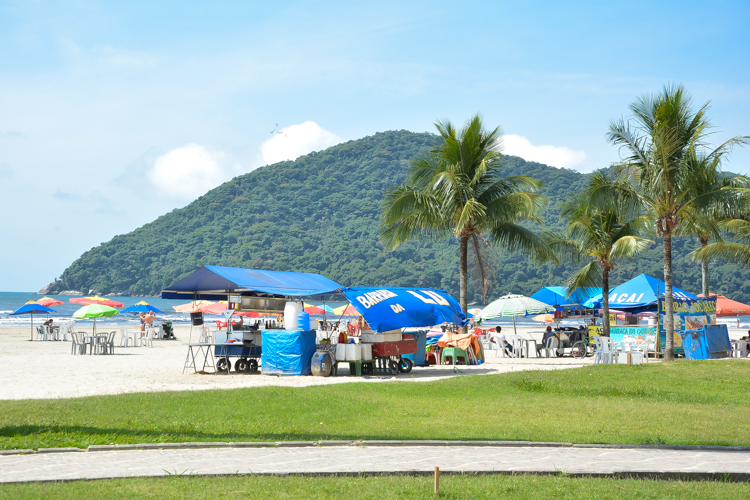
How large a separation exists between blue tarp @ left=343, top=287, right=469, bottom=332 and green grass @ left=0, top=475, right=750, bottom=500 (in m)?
10.1

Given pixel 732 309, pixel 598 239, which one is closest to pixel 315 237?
pixel 732 309

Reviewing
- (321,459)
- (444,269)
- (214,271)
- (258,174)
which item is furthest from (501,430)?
(258,174)

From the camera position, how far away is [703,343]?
20281mm

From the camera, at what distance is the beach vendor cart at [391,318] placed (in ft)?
51.7

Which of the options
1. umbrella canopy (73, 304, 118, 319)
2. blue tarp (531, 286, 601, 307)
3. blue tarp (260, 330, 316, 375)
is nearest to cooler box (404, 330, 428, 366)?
blue tarp (260, 330, 316, 375)

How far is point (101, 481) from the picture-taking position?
17.3 ft

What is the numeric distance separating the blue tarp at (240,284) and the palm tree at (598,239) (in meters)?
9.35

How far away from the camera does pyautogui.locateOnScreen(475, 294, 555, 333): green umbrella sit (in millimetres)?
24922

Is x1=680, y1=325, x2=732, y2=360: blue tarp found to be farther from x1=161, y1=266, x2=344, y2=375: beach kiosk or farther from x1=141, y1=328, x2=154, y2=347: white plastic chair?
x1=141, y1=328, x2=154, y2=347: white plastic chair

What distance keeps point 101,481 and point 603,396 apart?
8.90 meters

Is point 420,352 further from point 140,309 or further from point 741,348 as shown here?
point 140,309

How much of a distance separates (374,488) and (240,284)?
11691 mm

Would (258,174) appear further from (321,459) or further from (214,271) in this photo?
(321,459)

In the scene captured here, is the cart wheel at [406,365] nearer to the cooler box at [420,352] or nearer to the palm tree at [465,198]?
the cooler box at [420,352]
